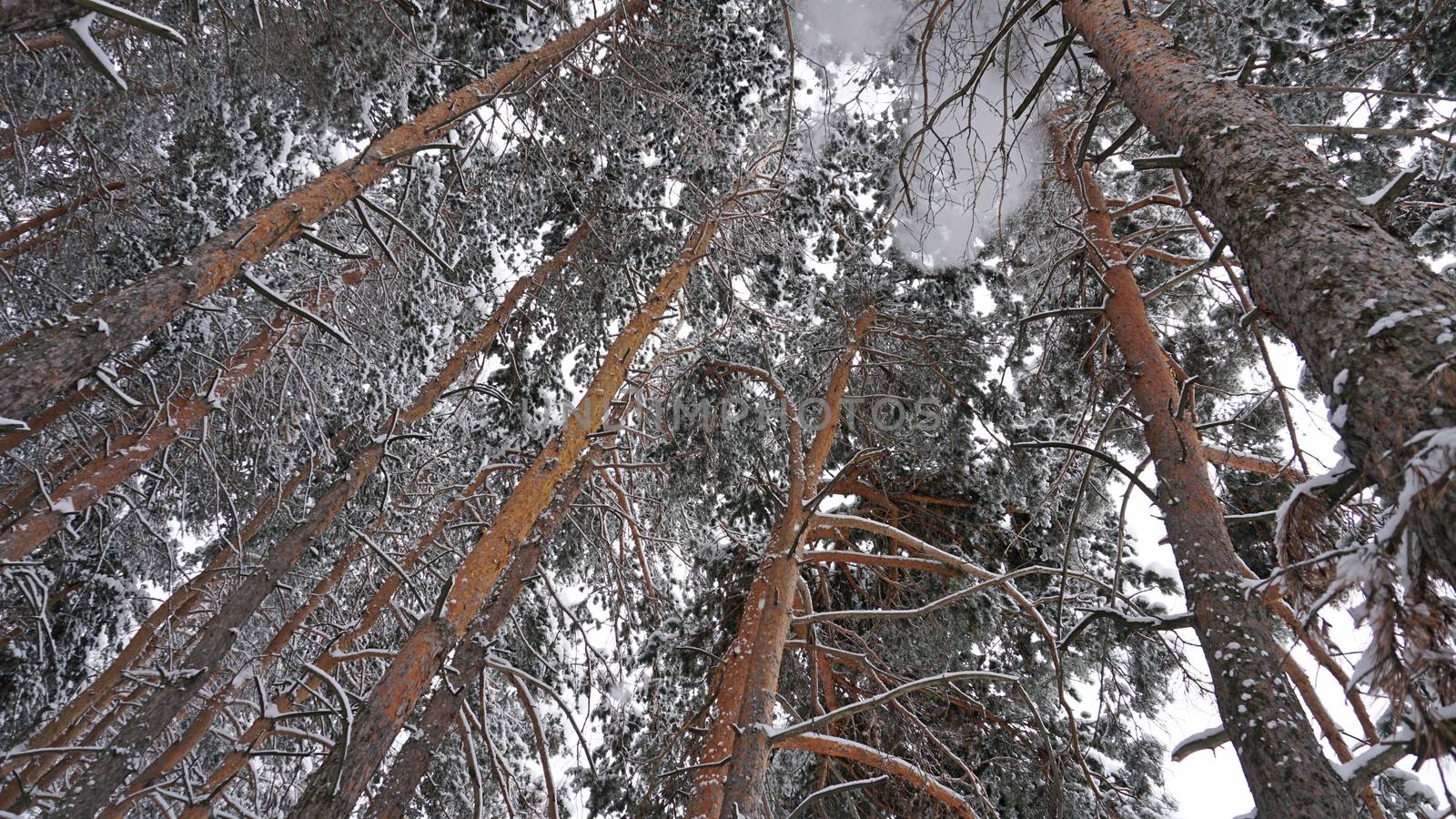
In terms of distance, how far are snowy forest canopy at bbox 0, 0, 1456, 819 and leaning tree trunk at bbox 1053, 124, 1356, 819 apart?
0.02 metres

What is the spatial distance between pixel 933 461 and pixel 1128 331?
300 centimetres

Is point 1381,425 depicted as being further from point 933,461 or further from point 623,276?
point 623,276

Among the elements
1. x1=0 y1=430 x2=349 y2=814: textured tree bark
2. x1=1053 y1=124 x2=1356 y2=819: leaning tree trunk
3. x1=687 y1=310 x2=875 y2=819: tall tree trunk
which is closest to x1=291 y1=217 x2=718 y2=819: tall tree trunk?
x1=687 y1=310 x2=875 y2=819: tall tree trunk

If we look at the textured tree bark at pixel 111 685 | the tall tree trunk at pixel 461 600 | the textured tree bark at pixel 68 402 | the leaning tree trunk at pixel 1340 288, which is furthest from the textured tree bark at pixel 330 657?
the leaning tree trunk at pixel 1340 288

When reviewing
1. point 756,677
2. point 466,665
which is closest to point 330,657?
point 466,665

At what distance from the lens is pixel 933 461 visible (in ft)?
21.2

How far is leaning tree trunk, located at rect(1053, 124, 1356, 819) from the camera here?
1.77 m

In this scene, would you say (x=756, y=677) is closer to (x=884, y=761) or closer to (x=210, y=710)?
(x=884, y=761)

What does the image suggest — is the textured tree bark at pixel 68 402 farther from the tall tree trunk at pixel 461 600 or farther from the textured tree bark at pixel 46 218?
the tall tree trunk at pixel 461 600

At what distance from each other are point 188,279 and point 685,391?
4034mm

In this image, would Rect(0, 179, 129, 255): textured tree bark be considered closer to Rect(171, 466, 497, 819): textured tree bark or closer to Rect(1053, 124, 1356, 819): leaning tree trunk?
Rect(171, 466, 497, 819): textured tree bark

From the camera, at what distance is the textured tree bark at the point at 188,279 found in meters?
2.64

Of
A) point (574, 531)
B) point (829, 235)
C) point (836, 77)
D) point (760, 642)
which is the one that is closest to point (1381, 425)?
point (760, 642)

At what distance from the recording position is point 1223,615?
2.33m
